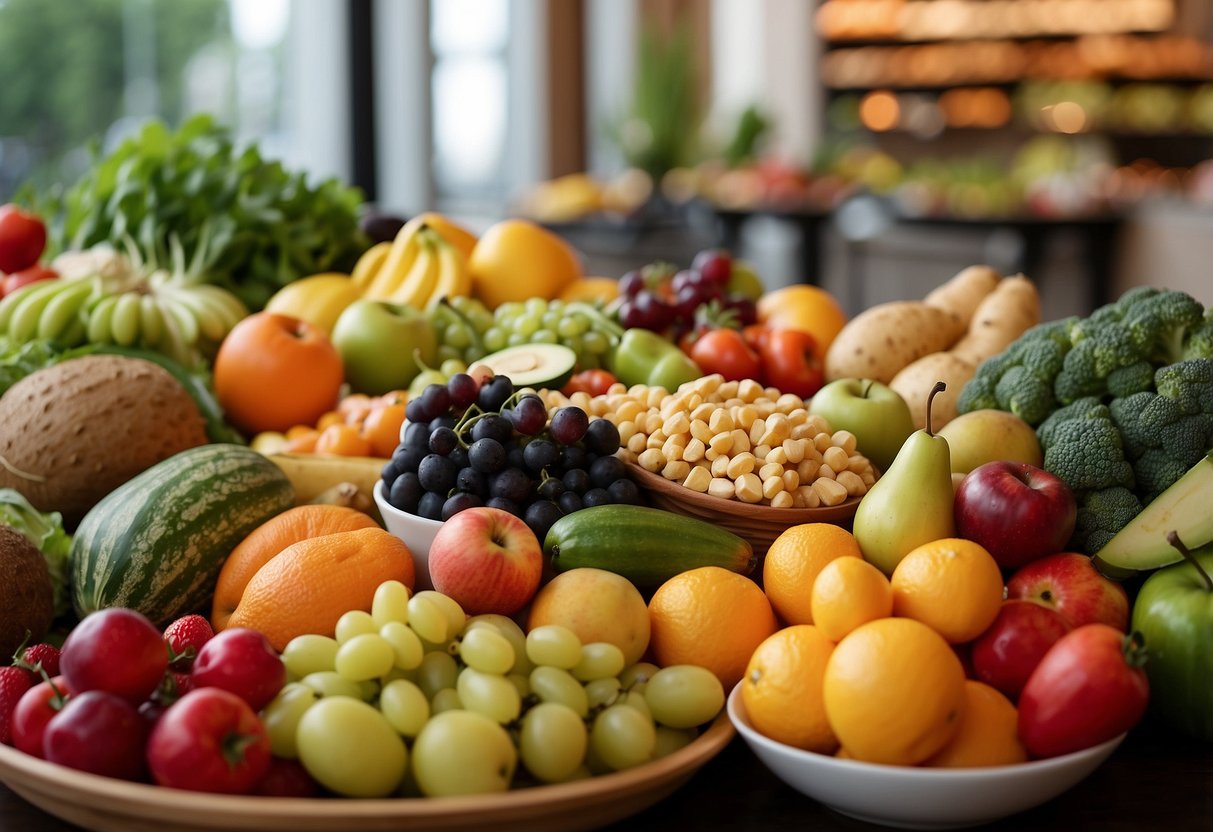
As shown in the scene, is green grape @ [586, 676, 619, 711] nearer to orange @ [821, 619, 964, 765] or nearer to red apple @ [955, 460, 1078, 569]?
orange @ [821, 619, 964, 765]

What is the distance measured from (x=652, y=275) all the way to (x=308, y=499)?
78 centimetres

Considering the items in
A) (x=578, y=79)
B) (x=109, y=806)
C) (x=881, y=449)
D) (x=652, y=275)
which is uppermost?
(x=578, y=79)

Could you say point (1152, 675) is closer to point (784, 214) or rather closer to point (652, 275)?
point (652, 275)

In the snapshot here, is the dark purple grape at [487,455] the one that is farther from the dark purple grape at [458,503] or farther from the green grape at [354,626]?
the green grape at [354,626]

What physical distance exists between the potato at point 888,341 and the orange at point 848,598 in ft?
2.90

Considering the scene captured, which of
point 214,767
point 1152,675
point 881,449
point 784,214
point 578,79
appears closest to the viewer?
point 214,767

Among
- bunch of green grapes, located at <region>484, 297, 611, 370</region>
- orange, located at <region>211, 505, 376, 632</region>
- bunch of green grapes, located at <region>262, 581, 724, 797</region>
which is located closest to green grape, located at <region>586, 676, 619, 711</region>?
bunch of green grapes, located at <region>262, 581, 724, 797</region>

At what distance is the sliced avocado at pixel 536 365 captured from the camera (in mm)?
1559

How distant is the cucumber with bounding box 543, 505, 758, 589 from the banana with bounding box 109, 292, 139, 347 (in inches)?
42.7

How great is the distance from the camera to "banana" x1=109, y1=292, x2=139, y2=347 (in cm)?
196

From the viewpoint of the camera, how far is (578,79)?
8312mm

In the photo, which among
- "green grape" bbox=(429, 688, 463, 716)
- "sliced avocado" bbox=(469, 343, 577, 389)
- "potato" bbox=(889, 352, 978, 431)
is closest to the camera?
"green grape" bbox=(429, 688, 463, 716)

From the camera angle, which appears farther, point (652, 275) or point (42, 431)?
point (652, 275)

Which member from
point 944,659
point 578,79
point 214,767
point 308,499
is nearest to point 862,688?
point 944,659
